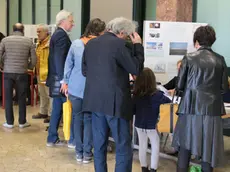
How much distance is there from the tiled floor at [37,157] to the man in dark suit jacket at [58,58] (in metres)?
0.31

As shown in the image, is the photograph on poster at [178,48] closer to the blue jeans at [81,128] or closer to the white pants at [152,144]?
the blue jeans at [81,128]

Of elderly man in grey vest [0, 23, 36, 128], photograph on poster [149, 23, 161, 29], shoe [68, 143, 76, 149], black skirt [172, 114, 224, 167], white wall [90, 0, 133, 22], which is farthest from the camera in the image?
white wall [90, 0, 133, 22]


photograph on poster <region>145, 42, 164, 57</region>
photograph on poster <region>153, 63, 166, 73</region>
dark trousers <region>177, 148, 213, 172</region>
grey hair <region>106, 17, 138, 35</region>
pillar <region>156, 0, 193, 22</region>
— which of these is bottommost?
dark trousers <region>177, 148, 213, 172</region>

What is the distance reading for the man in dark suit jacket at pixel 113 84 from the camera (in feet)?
9.81

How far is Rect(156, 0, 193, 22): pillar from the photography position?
217 inches

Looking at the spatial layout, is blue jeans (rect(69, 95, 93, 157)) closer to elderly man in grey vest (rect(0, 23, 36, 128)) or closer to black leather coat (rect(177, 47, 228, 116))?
black leather coat (rect(177, 47, 228, 116))

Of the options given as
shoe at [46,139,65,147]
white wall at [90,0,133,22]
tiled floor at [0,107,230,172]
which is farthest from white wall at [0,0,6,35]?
shoe at [46,139,65,147]

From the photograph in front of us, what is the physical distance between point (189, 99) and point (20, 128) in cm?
327

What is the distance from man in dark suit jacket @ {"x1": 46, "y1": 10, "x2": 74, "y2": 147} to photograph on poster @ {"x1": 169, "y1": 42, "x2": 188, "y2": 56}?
1.35 meters

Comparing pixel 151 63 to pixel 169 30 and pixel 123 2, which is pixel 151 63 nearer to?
pixel 169 30

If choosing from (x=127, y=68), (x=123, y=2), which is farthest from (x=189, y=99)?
(x=123, y=2)

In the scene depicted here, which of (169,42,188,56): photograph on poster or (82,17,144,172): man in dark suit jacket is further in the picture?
(169,42,188,56): photograph on poster

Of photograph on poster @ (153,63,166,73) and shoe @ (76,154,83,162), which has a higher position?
photograph on poster @ (153,63,166,73)

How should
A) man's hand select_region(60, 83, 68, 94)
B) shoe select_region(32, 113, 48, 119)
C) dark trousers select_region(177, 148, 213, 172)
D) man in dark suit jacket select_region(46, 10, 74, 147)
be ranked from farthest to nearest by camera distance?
shoe select_region(32, 113, 48, 119) → man in dark suit jacket select_region(46, 10, 74, 147) → man's hand select_region(60, 83, 68, 94) → dark trousers select_region(177, 148, 213, 172)
